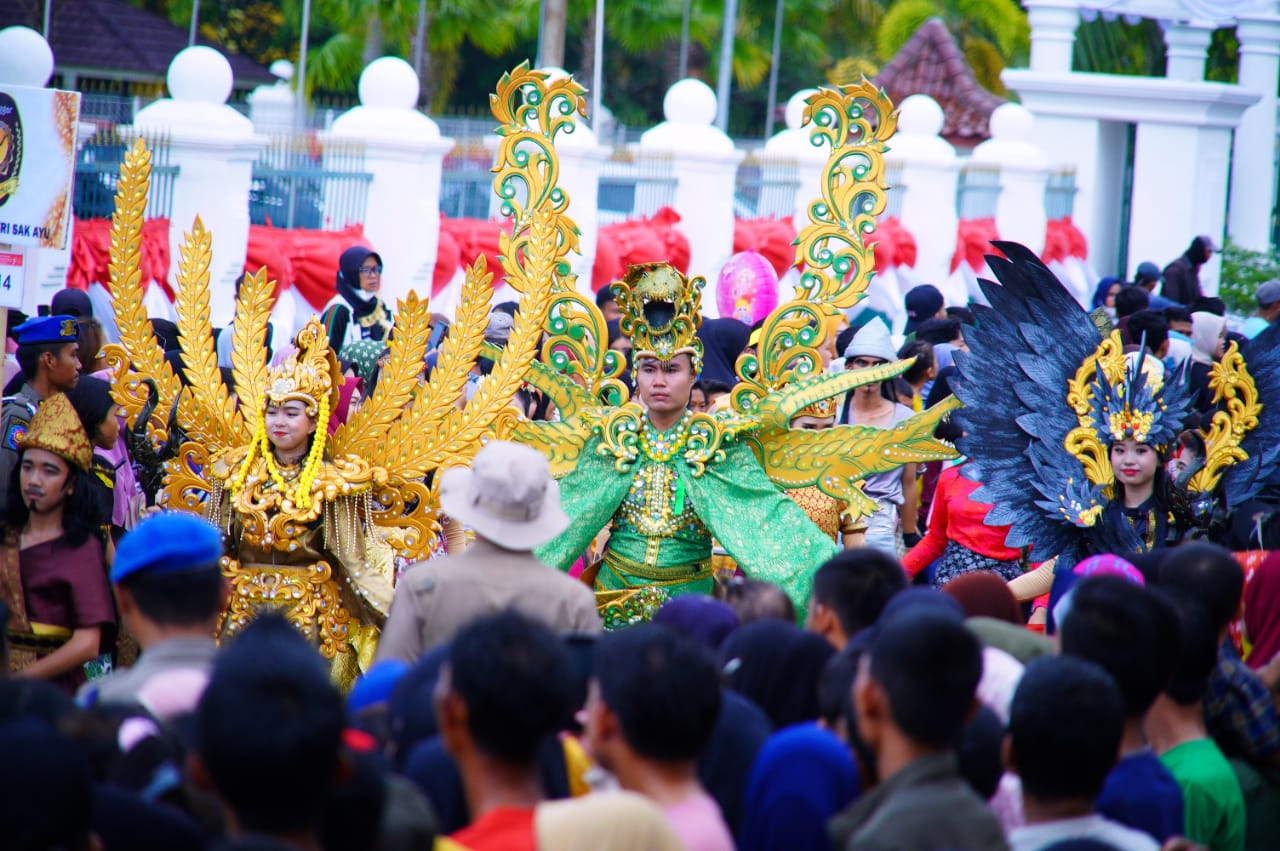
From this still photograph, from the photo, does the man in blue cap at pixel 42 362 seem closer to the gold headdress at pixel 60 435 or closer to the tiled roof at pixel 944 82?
the gold headdress at pixel 60 435

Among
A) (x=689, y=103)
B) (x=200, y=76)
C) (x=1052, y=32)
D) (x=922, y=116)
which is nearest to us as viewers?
(x=200, y=76)

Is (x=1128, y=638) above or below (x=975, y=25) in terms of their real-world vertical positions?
below

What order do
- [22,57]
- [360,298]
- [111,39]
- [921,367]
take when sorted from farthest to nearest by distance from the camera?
1. [111,39]
2. [360,298]
3. [22,57]
4. [921,367]

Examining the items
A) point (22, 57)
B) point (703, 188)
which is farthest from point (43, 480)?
point (703, 188)

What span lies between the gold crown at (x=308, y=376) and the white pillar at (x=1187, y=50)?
15.6 meters

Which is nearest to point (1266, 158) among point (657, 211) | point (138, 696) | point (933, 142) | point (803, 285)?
point (933, 142)

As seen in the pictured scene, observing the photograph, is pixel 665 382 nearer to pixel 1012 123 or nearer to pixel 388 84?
pixel 388 84

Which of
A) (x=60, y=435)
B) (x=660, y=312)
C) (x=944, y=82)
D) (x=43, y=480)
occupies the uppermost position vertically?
(x=944, y=82)

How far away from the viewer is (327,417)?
5.73 meters

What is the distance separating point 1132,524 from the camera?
230 inches

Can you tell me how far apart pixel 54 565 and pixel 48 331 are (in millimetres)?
1596

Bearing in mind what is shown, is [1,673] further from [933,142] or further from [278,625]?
[933,142]

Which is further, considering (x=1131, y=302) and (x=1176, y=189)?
(x=1176, y=189)

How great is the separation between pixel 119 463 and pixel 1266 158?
52.8 feet
